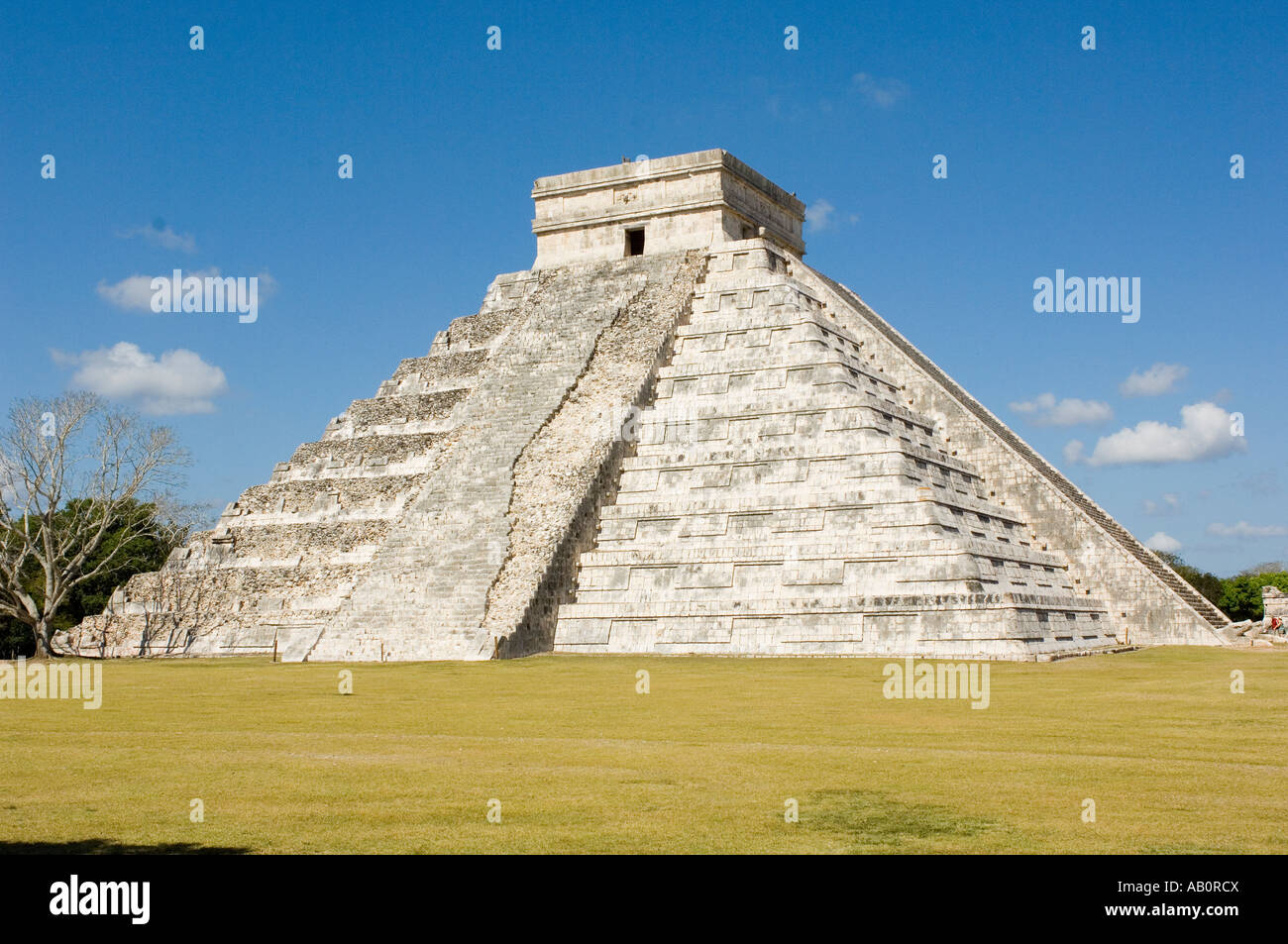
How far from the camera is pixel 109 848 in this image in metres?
6.82

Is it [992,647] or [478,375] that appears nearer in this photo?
[992,647]

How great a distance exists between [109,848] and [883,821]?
4167mm

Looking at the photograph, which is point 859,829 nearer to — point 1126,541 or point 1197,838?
point 1197,838

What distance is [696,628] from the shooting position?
70.0ft

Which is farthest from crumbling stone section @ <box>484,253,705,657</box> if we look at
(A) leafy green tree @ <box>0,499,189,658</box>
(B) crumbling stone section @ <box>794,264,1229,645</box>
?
(A) leafy green tree @ <box>0,499,189,658</box>

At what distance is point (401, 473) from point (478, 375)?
3.27 m

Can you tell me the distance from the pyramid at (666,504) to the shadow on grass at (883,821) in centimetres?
1201

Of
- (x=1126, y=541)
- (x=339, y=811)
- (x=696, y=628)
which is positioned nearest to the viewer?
(x=339, y=811)

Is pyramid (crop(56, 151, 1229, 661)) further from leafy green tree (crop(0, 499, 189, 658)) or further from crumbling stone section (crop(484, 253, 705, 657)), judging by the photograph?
leafy green tree (crop(0, 499, 189, 658))

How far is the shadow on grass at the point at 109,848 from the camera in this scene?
666 centimetres

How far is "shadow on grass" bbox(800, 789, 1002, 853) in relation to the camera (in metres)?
6.86

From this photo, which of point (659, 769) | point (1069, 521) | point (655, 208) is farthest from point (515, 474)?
point (659, 769)

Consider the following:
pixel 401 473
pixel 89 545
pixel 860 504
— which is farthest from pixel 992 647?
pixel 89 545

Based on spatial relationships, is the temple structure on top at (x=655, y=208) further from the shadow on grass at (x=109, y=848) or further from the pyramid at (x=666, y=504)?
the shadow on grass at (x=109, y=848)
